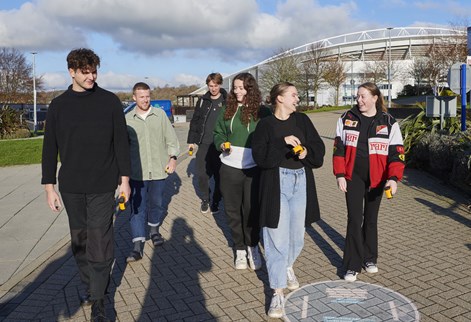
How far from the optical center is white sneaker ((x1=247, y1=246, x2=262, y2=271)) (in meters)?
4.71

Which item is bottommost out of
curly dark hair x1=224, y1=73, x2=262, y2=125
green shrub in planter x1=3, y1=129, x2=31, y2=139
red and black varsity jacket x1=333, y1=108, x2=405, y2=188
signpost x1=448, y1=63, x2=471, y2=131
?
green shrub in planter x1=3, y1=129, x2=31, y2=139

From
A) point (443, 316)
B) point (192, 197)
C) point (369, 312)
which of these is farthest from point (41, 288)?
point (192, 197)

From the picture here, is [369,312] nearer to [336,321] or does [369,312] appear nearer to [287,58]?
[336,321]

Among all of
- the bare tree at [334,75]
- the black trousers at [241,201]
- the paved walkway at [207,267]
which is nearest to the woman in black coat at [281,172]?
the paved walkway at [207,267]

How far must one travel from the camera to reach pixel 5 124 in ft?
64.6

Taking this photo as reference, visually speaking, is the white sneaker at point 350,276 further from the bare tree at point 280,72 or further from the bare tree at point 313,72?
the bare tree at point 313,72

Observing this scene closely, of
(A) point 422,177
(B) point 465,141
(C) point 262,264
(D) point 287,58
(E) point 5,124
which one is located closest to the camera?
(C) point 262,264

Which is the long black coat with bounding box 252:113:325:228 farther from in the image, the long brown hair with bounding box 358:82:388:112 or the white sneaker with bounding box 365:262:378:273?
the white sneaker with bounding box 365:262:378:273

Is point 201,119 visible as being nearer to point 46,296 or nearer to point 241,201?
point 241,201

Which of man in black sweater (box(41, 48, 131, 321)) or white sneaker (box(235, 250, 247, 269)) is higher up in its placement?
man in black sweater (box(41, 48, 131, 321))

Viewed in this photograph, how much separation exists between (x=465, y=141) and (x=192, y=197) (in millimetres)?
4857

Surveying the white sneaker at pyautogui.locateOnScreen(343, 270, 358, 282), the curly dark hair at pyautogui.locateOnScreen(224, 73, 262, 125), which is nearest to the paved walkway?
the white sneaker at pyautogui.locateOnScreen(343, 270, 358, 282)

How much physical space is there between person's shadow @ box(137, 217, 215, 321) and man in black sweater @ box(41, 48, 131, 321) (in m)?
0.49

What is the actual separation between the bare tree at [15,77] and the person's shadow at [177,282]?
41497 millimetres
